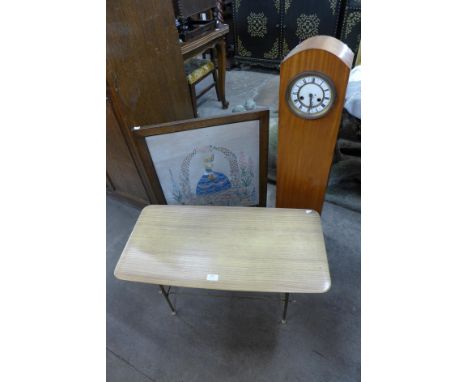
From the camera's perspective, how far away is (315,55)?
0.91 m

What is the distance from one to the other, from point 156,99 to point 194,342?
4.11 ft

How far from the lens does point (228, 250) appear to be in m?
1.06

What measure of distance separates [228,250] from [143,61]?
1001 millimetres

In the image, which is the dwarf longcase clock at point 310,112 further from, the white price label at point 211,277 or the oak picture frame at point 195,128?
the white price label at point 211,277

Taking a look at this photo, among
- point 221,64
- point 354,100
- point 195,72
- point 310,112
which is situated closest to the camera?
point 310,112

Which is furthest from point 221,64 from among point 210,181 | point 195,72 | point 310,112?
point 310,112

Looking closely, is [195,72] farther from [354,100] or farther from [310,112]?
[310,112]

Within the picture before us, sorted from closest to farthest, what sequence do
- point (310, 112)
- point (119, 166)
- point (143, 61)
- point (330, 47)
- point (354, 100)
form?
1. point (330, 47)
2. point (310, 112)
3. point (143, 61)
4. point (119, 166)
5. point (354, 100)

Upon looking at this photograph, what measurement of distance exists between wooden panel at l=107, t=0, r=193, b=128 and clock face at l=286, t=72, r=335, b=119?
2.47 feet

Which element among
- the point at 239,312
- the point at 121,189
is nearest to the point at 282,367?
the point at 239,312

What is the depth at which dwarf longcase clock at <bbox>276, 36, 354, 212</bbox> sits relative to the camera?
92 centimetres

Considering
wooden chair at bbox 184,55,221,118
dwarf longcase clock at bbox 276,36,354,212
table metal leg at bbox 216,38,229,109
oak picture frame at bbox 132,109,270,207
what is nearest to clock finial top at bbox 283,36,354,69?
dwarf longcase clock at bbox 276,36,354,212

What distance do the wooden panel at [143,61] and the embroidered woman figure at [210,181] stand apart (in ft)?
1.26

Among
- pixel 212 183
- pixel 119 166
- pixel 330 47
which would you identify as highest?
pixel 330 47
